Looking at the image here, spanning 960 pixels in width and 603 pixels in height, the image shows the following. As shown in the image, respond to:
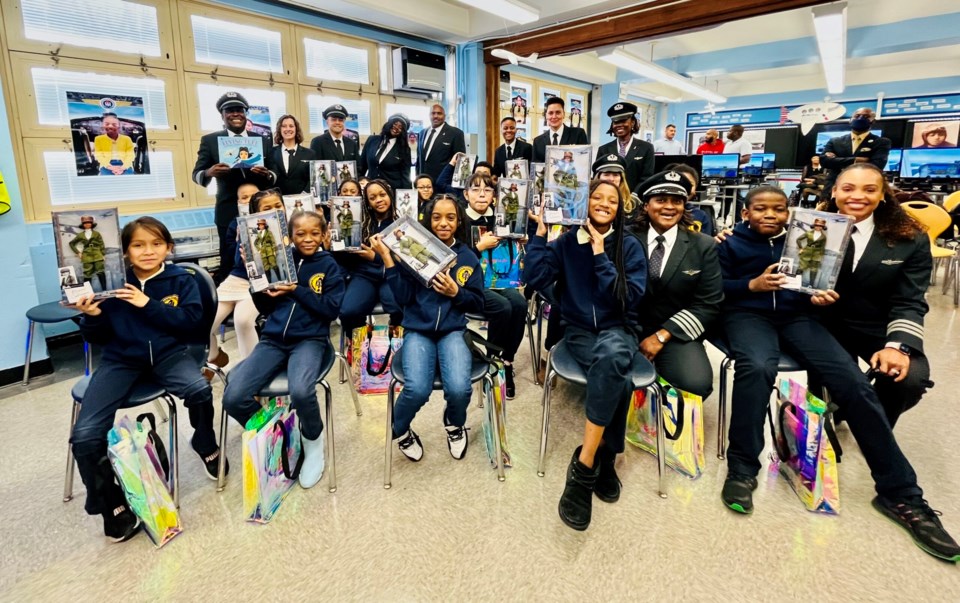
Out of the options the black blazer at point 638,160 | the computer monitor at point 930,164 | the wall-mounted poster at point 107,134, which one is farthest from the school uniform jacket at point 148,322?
the computer monitor at point 930,164

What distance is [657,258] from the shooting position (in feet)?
7.28

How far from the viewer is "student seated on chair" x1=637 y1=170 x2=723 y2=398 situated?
6.87 ft

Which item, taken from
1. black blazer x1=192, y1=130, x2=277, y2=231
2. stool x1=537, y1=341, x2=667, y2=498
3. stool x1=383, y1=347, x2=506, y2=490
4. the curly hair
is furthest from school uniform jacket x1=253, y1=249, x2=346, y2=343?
the curly hair

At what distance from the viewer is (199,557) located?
1.68 metres

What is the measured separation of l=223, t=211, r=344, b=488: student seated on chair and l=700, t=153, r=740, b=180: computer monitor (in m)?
7.11

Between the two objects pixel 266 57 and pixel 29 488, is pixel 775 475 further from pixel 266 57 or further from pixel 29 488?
pixel 266 57

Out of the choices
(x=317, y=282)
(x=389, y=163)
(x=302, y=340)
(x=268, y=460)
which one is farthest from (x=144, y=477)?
(x=389, y=163)

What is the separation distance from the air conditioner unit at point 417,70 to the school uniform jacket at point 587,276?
461 centimetres

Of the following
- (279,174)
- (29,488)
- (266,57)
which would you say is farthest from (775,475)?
(266,57)

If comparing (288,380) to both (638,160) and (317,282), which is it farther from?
(638,160)

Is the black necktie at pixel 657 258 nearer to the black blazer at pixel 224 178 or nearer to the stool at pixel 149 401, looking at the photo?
the stool at pixel 149 401

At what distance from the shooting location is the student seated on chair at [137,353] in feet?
5.57

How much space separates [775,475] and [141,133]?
4899mm

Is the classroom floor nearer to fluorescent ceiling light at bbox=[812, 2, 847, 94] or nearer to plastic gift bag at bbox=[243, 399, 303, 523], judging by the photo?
plastic gift bag at bbox=[243, 399, 303, 523]
